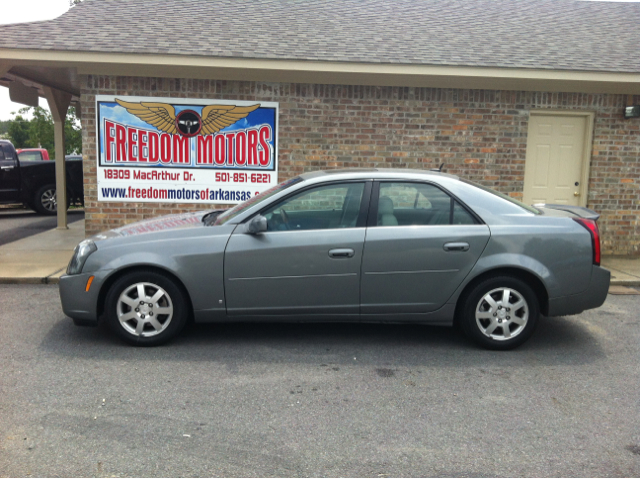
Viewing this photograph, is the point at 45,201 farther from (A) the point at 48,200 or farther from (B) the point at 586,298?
(B) the point at 586,298

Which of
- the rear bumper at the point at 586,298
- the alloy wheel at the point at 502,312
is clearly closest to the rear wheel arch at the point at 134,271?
the alloy wheel at the point at 502,312

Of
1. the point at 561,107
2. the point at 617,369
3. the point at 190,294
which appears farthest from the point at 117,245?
the point at 561,107

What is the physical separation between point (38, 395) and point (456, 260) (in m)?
3.35

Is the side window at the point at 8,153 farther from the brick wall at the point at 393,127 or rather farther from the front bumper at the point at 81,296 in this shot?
the front bumper at the point at 81,296

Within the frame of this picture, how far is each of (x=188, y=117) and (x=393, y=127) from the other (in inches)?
125

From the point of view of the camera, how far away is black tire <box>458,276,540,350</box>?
16.1 feet

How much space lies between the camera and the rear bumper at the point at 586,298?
4969 millimetres

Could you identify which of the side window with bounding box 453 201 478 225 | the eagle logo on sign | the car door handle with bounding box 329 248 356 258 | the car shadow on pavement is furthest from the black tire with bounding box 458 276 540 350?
the eagle logo on sign

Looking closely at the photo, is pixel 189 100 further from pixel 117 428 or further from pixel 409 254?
pixel 117 428

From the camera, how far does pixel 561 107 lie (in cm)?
904

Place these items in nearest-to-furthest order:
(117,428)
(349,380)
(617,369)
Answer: (117,428) → (349,380) → (617,369)

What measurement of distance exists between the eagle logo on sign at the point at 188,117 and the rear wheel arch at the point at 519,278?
5097mm

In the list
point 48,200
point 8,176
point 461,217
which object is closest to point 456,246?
point 461,217

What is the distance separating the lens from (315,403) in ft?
12.8
